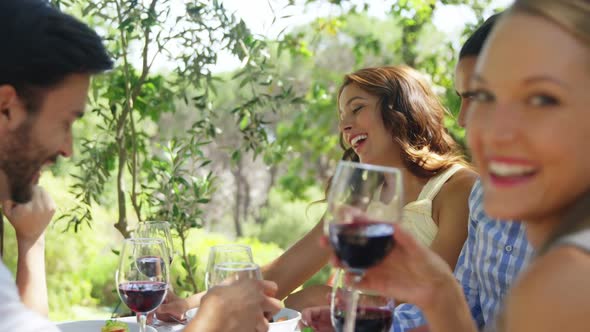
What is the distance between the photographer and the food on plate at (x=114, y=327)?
2.01m

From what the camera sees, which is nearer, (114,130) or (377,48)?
(114,130)

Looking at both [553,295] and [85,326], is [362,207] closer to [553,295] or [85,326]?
[553,295]

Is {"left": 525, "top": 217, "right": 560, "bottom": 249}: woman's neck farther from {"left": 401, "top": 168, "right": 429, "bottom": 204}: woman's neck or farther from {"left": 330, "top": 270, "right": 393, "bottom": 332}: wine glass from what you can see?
{"left": 401, "top": 168, "right": 429, "bottom": 204}: woman's neck

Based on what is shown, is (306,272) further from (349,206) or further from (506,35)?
(506,35)

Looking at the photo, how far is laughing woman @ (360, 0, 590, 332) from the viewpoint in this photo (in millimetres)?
1000

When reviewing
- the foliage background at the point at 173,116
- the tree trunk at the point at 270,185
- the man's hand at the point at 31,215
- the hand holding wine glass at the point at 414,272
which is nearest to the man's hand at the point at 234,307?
the hand holding wine glass at the point at 414,272

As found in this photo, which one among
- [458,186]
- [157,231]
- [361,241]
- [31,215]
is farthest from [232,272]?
[458,186]

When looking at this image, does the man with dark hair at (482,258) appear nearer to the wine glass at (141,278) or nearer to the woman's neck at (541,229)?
the wine glass at (141,278)

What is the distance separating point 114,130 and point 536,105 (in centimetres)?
327

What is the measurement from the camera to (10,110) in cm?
174

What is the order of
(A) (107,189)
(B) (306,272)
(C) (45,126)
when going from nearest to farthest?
(C) (45,126)
(B) (306,272)
(A) (107,189)

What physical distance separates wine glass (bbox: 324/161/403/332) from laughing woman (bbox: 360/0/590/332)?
29 centimetres

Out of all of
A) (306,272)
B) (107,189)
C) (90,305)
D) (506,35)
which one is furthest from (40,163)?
(90,305)

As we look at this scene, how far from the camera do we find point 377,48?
7.43 metres
